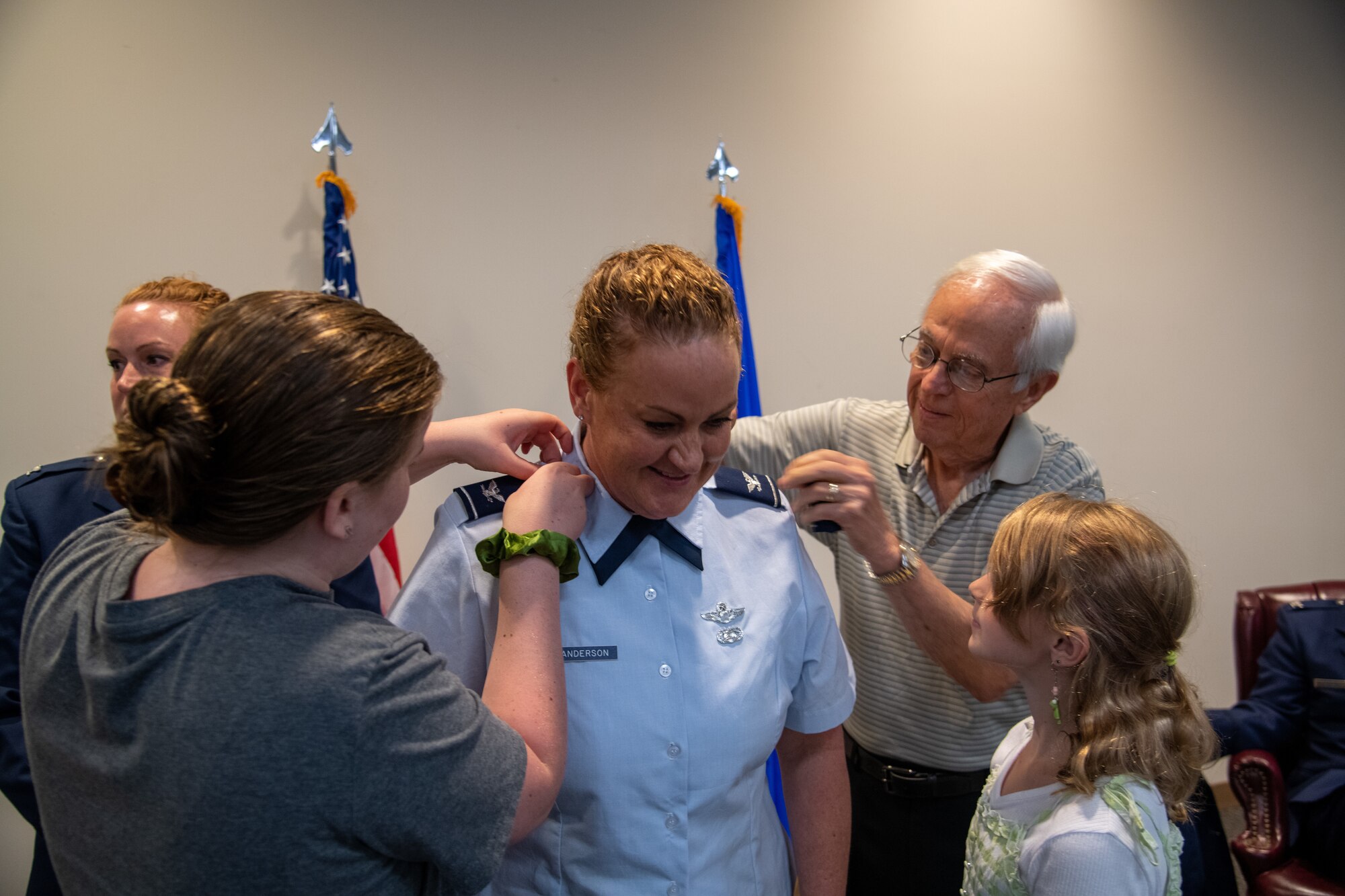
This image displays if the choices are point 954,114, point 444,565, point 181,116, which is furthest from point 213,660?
point 954,114

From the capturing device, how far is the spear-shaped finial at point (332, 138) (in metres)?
2.49

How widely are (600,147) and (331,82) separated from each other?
0.82 metres

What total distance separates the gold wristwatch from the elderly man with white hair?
43 millimetres

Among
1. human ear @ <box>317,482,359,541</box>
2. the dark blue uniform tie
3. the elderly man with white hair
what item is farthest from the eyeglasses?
human ear @ <box>317,482,359,541</box>

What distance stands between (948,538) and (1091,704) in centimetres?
54

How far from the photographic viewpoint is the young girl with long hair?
1.18m

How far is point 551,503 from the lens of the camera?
1.18 meters

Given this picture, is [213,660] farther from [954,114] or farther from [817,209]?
[954,114]

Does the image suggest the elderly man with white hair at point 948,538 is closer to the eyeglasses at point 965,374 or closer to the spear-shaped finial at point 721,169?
the eyeglasses at point 965,374

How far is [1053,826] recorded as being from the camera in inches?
47.7

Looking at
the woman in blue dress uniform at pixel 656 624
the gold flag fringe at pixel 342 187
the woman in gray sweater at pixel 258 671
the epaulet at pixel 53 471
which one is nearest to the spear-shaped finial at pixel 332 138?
the gold flag fringe at pixel 342 187

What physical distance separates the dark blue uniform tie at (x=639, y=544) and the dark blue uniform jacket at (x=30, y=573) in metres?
0.54

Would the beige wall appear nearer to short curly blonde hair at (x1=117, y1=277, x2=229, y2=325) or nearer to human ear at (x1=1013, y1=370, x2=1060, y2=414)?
short curly blonde hair at (x1=117, y1=277, x2=229, y2=325)

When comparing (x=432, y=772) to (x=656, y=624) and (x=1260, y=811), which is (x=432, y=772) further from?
(x=1260, y=811)
